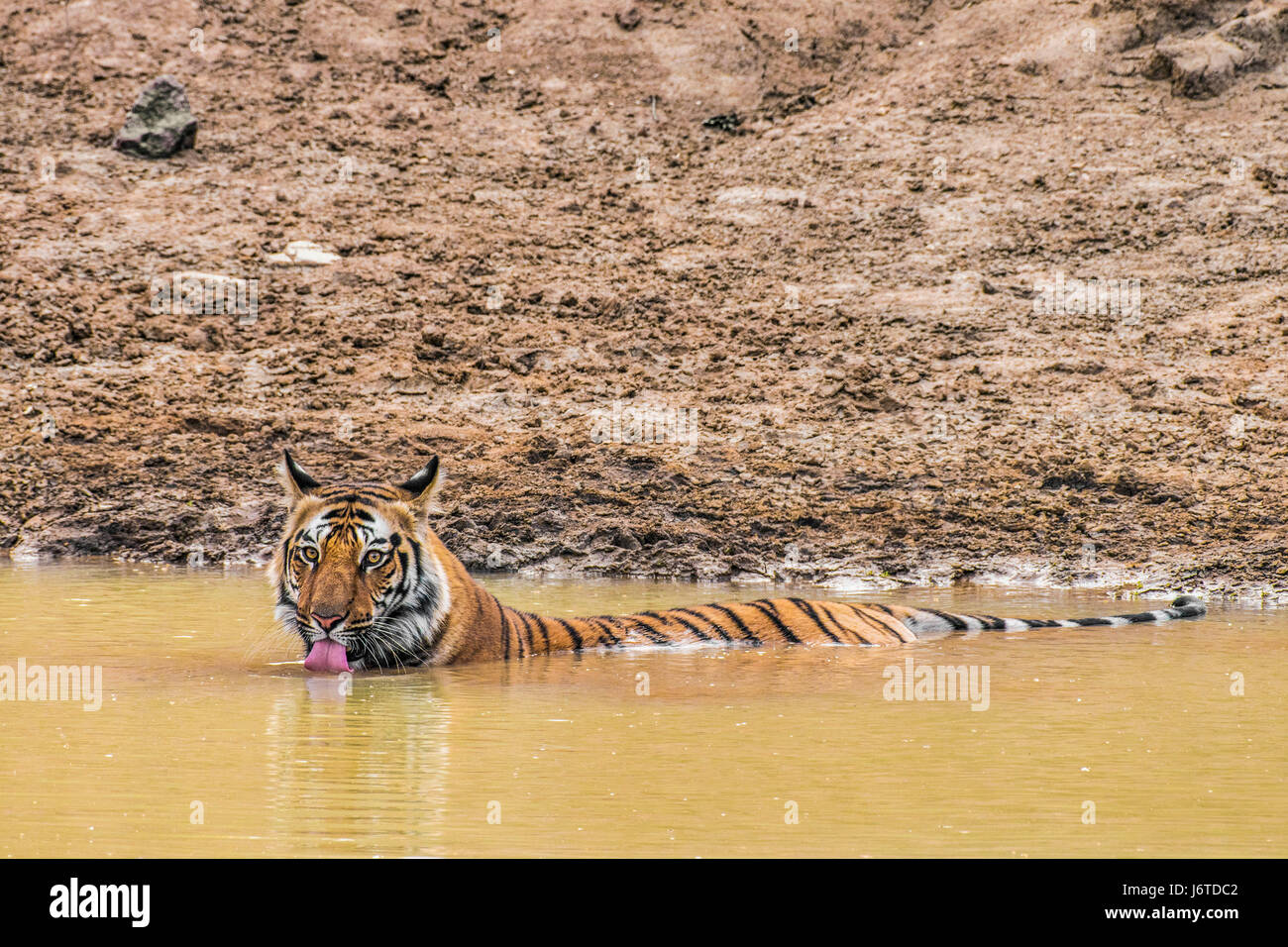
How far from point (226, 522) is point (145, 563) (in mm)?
672

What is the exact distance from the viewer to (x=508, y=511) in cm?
1146

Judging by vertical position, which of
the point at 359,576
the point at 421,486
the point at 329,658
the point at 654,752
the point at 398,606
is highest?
the point at 421,486

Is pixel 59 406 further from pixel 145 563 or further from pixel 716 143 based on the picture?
pixel 716 143

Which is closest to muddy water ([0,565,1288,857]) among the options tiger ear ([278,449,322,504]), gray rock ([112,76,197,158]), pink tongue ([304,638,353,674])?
pink tongue ([304,638,353,674])

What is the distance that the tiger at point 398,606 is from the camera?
22.8ft

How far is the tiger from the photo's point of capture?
6.96 meters

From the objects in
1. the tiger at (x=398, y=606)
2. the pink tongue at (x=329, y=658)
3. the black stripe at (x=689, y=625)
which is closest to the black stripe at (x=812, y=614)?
the tiger at (x=398, y=606)

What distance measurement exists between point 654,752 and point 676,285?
1077 cm

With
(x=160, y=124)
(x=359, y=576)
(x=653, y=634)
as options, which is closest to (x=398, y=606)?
(x=359, y=576)

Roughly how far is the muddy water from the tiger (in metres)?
0.22

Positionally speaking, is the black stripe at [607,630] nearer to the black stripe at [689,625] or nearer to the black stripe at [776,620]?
the black stripe at [689,625]

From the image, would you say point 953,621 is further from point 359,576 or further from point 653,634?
point 359,576

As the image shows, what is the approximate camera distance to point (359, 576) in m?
6.96

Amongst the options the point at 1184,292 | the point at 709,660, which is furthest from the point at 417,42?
the point at 709,660
